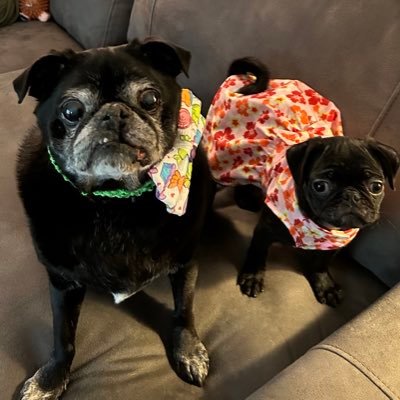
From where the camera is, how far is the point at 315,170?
1.01m

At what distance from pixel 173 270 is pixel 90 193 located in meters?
0.25

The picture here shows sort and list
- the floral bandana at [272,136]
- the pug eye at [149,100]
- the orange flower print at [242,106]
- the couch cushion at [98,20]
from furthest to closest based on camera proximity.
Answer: the couch cushion at [98,20] < the orange flower print at [242,106] < the floral bandana at [272,136] < the pug eye at [149,100]

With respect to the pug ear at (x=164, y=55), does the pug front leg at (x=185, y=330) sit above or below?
below

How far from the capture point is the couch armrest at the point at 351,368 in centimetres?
74

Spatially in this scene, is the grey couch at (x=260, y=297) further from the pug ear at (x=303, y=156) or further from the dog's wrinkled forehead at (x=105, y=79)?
the dog's wrinkled forehead at (x=105, y=79)

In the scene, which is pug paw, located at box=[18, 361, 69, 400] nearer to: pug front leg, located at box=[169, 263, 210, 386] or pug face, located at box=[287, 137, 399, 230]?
pug front leg, located at box=[169, 263, 210, 386]

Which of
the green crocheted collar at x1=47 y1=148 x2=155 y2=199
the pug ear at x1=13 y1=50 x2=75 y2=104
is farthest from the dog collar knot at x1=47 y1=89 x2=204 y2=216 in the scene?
the pug ear at x1=13 y1=50 x2=75 y2=104

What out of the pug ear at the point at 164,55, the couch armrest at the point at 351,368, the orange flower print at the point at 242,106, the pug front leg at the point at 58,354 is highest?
the pug ear at the point at 164,55

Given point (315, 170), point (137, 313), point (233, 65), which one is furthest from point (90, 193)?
point (233, 65)

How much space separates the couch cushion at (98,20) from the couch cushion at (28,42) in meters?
0.07

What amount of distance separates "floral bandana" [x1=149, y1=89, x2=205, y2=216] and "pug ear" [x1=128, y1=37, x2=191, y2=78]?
0.08 m

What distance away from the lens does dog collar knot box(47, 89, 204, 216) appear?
88 centimetres

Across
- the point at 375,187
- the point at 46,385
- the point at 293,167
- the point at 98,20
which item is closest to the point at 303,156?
the point at 293,167

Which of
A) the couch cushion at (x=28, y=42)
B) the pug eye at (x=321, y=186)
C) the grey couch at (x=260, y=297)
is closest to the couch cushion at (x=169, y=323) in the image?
the grey couch at (x=260, y=297)
